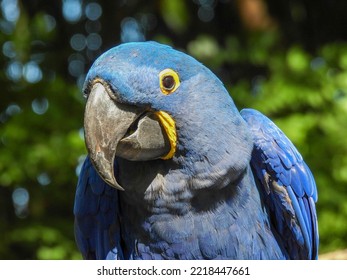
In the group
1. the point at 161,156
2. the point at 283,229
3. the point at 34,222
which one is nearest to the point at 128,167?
the point at 161,156

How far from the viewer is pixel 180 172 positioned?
138 centimetres

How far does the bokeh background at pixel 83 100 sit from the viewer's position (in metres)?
2.52

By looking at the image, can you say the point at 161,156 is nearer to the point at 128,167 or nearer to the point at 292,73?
the point at 128,167

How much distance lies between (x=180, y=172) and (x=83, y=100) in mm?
1375

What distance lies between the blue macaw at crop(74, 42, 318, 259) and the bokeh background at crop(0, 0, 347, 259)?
883mm

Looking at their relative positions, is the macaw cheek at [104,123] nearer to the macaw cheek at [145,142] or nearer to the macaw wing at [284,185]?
the macaw cheek at [145,142]

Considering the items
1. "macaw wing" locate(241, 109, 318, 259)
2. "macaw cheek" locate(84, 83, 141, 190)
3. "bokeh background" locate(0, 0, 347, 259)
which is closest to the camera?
"macaw cheek" locate(84, 83, 141, 190)

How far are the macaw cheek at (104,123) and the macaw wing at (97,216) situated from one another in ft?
1.00

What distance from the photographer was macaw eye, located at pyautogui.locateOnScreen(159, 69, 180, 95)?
1.31 meters

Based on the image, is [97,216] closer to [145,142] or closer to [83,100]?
[145,142]

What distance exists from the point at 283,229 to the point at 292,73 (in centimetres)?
113

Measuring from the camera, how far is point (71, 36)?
11.1ft

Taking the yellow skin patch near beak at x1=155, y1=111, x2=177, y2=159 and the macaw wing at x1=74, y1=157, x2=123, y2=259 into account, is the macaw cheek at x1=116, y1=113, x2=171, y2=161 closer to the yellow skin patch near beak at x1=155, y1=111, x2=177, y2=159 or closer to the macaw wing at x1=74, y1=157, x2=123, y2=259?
the yellow skin patch near beak at x1=155, y1=111, x2=177, y2=159

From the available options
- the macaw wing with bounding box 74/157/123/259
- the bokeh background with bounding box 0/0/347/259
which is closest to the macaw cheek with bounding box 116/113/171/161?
the macaw wing with bounding box 74/157/123/259
